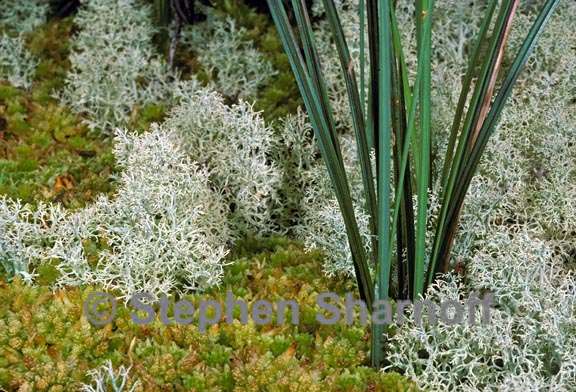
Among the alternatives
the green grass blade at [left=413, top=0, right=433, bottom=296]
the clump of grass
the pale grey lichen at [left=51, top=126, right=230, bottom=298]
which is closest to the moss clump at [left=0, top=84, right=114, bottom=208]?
the pale grey lichen at [left=51, top=126, right=230, bottom=298]

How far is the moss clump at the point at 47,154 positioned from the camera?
308 cm

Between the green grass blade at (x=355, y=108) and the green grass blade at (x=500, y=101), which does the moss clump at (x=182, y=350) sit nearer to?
the green grass blade at (x=355, y=108)

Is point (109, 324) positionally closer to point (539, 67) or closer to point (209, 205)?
point (209, 205)

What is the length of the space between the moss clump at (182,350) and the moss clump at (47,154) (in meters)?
0.66

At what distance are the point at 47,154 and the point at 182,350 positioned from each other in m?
1.49

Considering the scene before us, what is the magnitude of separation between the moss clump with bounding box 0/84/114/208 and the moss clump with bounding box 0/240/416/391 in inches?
25.9

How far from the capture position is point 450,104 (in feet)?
10.4

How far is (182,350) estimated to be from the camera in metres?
2.25

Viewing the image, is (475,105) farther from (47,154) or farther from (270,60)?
(47,154)

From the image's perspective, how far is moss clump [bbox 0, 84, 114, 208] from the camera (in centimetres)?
308

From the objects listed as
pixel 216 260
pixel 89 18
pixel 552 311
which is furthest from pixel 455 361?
pixel 89 18

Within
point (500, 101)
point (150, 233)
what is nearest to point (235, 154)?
point (150, 233)

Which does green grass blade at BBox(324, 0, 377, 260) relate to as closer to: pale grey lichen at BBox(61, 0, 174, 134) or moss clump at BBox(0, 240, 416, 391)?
moss clump at BBox(0, 240, 416, 391)

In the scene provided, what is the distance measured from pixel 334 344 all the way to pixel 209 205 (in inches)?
31.4
